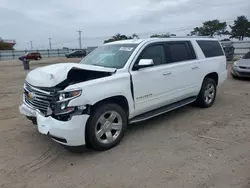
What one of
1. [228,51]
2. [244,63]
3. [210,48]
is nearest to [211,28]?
[228,51]

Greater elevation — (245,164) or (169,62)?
(169,62)

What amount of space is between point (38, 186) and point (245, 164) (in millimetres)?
2767

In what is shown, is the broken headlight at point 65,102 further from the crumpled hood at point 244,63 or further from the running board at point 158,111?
the crumpled hood at point 244,63

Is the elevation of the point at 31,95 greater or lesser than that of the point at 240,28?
lesser

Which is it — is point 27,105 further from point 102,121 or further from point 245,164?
point 245,164

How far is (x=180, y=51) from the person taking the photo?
16.6ft

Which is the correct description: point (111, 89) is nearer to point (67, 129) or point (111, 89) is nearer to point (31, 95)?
point (67, 129)

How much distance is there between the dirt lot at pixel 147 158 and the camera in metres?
2.90

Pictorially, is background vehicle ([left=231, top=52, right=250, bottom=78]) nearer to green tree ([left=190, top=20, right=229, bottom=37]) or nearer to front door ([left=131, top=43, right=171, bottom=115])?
front door ([left=131, top=43, right=171, bottom=115])

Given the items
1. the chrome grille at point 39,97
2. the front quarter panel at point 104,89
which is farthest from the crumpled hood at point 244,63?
the chrome grille at point 39,97

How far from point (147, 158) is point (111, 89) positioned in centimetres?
118

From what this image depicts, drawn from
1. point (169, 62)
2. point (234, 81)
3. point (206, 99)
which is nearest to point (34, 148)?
point (169, 62)

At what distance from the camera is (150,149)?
12.2ft

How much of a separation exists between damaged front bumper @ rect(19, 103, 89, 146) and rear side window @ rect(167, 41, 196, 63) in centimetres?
242
